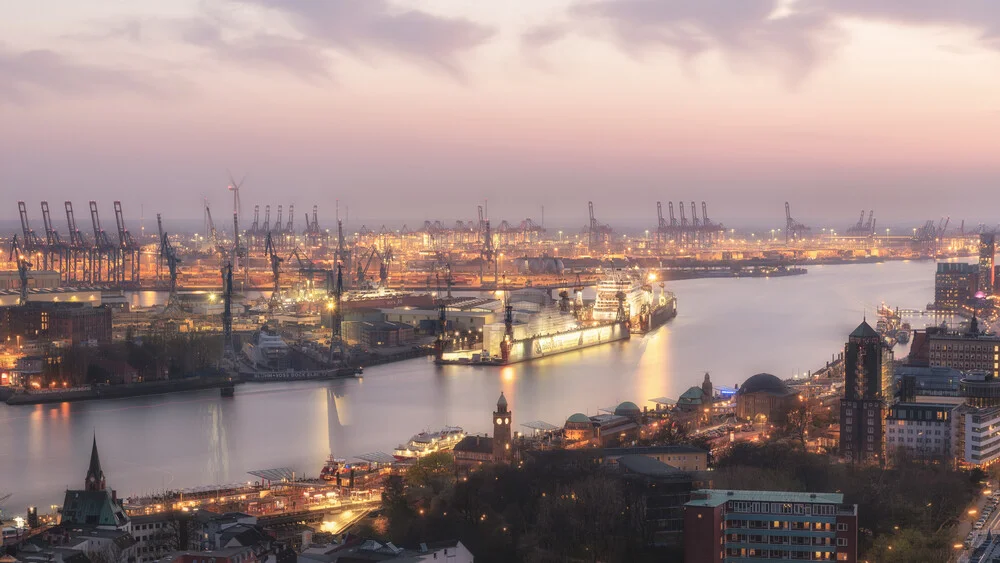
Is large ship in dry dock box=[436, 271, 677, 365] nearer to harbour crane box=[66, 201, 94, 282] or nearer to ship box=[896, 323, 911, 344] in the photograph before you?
ship box=[896, 323, 911, 344]

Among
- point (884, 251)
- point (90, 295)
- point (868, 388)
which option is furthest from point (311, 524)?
point (884, 251)

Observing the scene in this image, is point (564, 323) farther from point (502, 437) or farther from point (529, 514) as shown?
point (529, 514)

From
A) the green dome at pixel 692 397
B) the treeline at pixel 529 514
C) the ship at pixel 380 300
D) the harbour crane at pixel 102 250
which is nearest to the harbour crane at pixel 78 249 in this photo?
the harbour crane at pixel 102 250

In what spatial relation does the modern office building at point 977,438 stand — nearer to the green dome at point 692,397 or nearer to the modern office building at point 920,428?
the modern office building at point 920,428

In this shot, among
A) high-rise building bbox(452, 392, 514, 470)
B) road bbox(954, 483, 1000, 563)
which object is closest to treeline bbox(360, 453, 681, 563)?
high-rise building bbox(452, 392, 514, 470)

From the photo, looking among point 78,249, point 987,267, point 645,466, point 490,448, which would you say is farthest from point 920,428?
point 78,249

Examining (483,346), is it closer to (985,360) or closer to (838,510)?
(985,360)
